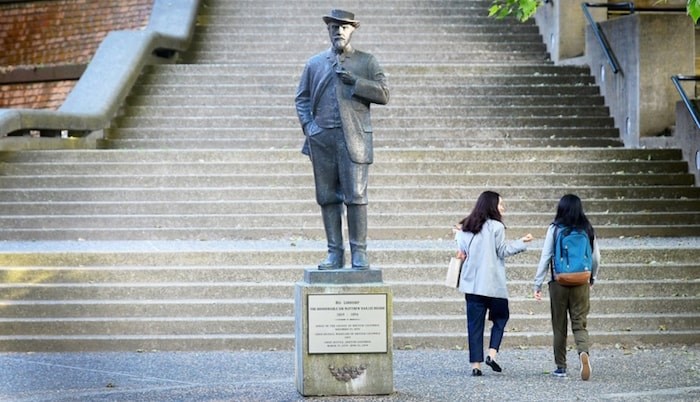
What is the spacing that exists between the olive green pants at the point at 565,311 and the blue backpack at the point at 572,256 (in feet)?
0.29

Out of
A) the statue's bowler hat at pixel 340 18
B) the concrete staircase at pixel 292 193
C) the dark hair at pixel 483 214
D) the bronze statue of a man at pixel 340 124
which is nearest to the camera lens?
the statue's bowler hat at pixel 340 18

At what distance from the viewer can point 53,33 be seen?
2619 centimetres

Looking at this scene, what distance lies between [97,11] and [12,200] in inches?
375

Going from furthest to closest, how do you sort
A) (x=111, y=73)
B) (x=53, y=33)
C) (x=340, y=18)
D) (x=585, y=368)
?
(x=53, y=33) < (x=111, y=73) < (x=585, y=368) < (x=340, y=18)

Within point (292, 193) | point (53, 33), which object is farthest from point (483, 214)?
point (53, 33)

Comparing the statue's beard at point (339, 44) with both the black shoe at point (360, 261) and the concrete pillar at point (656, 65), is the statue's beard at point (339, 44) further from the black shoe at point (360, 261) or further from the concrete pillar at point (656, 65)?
the concrete pillar at point (656, 65)

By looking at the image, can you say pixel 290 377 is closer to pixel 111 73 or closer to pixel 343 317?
pixel 343 317

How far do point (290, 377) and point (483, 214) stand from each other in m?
2.04

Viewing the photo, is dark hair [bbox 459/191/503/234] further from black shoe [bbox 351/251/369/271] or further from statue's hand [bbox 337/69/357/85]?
statue's hand [bbox 337/69/357/85]

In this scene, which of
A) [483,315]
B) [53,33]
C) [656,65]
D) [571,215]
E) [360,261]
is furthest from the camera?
[53,33]

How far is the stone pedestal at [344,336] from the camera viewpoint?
1016cm

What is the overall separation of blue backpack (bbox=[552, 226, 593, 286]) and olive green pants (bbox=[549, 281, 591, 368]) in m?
0.09

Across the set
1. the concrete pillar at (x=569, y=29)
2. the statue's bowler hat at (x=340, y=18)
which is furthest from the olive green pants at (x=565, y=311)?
the concrete pillar at (x=569, y=29)

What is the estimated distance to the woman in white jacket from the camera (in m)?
11.2
